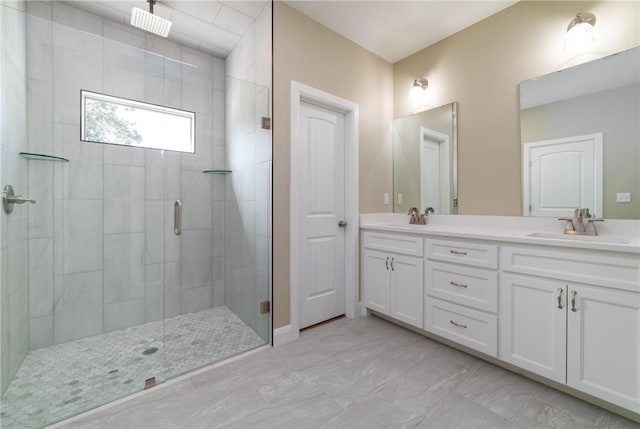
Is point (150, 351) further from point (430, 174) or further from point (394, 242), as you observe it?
point (430, 174)

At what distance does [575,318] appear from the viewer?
145 cm

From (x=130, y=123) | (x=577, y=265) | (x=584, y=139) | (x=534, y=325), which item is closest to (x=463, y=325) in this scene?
(x=534, y=325)

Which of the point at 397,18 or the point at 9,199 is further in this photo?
the point at 397,18

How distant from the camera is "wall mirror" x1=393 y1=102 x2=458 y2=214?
2.53m

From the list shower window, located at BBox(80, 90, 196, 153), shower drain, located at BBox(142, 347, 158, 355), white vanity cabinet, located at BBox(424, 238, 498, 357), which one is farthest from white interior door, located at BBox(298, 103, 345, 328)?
shower drain, located at BBox(142, 347, 158, 355)

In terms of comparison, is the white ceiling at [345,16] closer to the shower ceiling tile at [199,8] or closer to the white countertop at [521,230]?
the shower ceiling tile at [199,8]

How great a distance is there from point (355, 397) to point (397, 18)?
9.51ft

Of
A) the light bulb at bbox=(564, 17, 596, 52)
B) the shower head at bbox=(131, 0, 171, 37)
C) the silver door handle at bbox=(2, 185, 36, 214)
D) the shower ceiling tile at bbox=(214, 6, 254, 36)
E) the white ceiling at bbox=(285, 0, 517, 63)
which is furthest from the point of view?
the shower ceiling tile at bbox=(214, 6, 254, 36)

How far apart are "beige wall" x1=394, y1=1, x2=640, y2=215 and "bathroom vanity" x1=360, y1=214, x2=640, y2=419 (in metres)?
0.32

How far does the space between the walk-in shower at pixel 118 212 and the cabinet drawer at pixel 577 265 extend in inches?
67.4

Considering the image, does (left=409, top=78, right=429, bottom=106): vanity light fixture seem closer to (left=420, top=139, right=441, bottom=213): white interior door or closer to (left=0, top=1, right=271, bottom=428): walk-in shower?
(left=420, top=139, right=441, bottom=213): white interior door

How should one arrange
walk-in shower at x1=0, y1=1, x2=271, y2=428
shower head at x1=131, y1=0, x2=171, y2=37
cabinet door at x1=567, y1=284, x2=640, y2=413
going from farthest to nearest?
shower head at x1=131, y1=0, x2=171, y2=37, walk-in shower at x1=0, y1=1, x2=271, y2=428, cabinet door at x1=567, y1=284, x2=640, y2=413

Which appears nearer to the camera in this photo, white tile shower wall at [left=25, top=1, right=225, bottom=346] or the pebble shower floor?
the pebble shower floor

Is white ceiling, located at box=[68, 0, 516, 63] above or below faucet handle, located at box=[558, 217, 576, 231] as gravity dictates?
above
